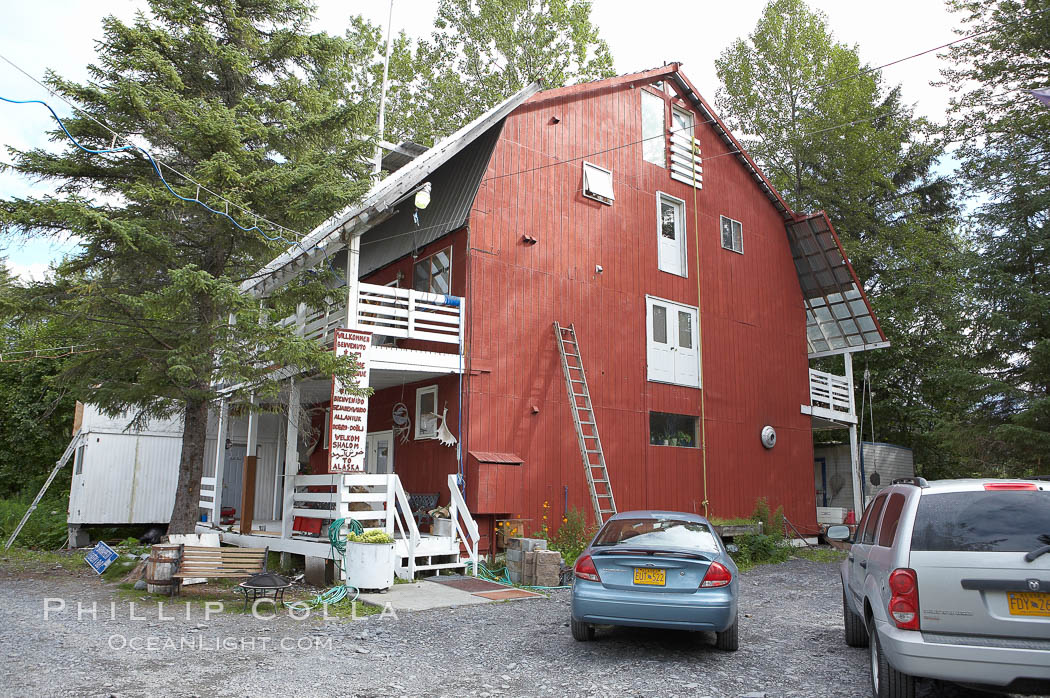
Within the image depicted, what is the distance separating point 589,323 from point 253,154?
25.2ft

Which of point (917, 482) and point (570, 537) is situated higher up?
point (917, 482)

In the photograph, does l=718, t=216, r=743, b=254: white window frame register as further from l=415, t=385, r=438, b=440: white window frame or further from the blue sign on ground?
the blue sign on ground

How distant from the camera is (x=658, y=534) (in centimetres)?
744

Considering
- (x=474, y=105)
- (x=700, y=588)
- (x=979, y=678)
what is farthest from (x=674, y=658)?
(x=474, y=105)

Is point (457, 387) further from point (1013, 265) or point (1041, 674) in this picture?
point (1013, 265)

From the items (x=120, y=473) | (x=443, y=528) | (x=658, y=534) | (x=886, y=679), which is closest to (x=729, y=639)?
(x=658, y=534)

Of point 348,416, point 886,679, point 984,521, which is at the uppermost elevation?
point 348,416

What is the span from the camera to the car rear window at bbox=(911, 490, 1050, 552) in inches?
182

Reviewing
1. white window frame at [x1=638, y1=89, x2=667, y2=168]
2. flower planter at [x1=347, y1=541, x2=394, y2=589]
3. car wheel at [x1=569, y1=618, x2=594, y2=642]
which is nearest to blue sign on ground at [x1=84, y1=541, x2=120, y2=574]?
flower planter at [x1=347, y1=541, x2=394, y2=589]

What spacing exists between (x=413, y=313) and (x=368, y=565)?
4666mm

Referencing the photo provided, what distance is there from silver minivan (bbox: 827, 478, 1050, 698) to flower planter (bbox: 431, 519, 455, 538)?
328 inches

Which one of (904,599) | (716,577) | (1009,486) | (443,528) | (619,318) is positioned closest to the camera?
(904,599)

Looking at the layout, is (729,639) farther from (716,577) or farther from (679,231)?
(679,231)

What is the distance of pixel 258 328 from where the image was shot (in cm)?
1070
